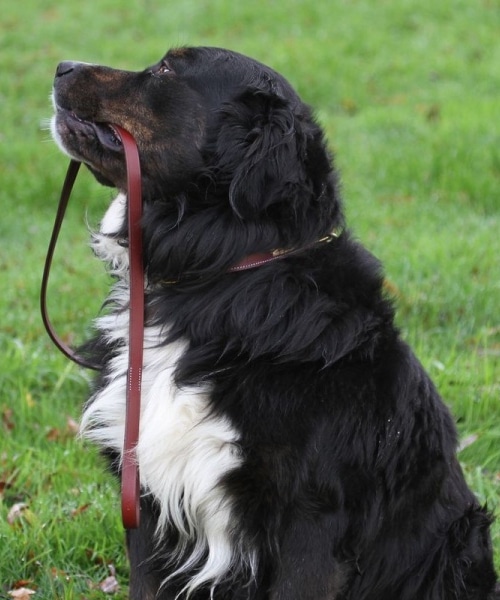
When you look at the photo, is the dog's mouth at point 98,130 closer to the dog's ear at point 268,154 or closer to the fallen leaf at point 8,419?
the dog's ear at point 268,154

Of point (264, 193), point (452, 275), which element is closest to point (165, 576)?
point (264, 193)

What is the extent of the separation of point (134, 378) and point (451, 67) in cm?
972

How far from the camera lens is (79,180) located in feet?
28.8

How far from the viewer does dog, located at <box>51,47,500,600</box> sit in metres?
2.88

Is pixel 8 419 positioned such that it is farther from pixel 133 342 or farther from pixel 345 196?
pixel 345 196

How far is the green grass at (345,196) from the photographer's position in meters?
4.11

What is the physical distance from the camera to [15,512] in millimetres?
3871

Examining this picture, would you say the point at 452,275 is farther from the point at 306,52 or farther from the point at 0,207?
the point at 306,52

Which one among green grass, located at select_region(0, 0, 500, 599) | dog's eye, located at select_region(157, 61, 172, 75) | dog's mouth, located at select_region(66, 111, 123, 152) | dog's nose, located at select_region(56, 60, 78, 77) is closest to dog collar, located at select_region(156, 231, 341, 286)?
dog's mouth, located at select_region(66, 111, 123, 152)

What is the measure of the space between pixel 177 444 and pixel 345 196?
17.9ft

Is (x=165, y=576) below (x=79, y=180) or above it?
above

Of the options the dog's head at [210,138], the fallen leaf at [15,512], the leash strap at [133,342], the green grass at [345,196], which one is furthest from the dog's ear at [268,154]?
the fallen leaf at [15,512]

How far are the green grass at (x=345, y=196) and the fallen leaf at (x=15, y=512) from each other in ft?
0.13

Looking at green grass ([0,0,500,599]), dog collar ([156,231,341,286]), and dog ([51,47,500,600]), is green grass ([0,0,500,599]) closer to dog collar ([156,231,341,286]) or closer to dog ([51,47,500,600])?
dog ([51,47,500,600])
